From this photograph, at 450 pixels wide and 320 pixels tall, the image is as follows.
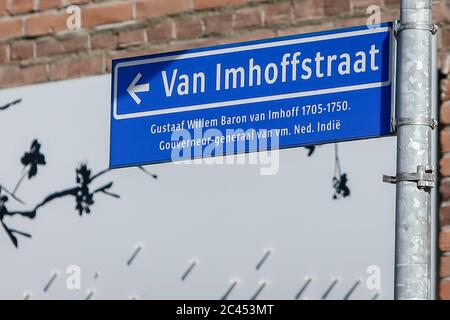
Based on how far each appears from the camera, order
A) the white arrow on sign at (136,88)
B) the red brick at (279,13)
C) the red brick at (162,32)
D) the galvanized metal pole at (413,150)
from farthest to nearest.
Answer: the red brick at (162,32) → the red brick at (279,13) → the white arrow on sign at (136,88) → the galvanized metal pole at (413,150)

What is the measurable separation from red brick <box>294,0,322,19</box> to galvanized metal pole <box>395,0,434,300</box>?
221 centimetres

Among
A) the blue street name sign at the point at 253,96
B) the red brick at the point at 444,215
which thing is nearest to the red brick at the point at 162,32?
the blue street name sign at the point at 253,96

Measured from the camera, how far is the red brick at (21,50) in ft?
24.0

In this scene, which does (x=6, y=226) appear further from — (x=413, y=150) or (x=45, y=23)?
(x=413, y=150)

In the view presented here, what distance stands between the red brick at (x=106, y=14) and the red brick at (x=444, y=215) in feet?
7.19

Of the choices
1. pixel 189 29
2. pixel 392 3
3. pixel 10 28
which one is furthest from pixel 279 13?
pixel 10 28

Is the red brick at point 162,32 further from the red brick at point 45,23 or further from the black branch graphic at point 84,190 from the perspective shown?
the black branch graphic at point 84,190

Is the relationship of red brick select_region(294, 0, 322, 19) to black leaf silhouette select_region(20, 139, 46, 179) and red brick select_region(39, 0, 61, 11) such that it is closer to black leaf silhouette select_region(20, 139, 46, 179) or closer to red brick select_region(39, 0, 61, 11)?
red brick select_region(39, 0, 61, 11)

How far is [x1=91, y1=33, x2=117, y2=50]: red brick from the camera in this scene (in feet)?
23.1

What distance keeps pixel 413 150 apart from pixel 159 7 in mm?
3100

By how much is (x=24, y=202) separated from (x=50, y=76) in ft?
2.47

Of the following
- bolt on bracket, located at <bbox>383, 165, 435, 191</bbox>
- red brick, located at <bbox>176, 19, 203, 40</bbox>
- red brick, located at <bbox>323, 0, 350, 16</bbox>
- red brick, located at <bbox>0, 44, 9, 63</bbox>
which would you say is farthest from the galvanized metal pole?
red brick, located at <bbox>0, 44, 9, 63</bbox>
